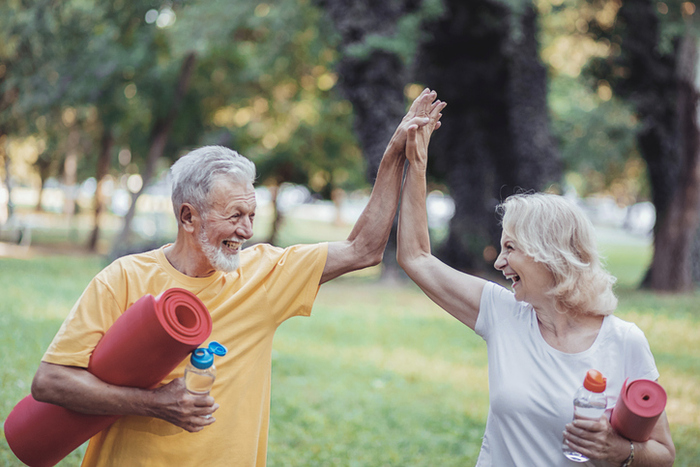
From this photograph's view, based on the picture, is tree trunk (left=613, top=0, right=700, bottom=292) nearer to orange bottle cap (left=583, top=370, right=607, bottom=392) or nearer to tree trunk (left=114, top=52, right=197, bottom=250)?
tree trunk (left=114, top=52, right=197, bottom=250)

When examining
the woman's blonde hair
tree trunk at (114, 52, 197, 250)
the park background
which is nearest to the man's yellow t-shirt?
the woman's blonde hair

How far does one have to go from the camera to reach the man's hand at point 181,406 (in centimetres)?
202

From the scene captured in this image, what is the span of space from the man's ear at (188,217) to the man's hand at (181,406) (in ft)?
1.94

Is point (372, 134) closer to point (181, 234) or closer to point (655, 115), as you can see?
point (655, 115)

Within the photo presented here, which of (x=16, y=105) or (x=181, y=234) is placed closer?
(x=181, y=234)

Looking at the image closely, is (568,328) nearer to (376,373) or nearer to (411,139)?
(411,139)

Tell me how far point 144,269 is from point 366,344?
6.81 metres

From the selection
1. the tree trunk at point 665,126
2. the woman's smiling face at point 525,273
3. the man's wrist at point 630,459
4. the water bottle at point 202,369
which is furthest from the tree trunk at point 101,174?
the man's wrist at point 630,459

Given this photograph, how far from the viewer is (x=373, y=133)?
1340 cm

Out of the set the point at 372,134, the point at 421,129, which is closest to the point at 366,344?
the point at 372,134

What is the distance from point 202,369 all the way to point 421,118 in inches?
49.9

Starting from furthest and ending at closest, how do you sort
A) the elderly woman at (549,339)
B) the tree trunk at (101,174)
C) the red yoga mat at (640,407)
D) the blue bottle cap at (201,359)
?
the tree trunk at (101,174), the elderly woman at (549,339), the blue bottle cap at (201,359), the red yoga mat at (640,407)

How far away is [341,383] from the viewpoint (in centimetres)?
700

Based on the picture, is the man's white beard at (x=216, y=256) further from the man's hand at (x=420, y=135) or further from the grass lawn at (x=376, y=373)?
the grass lawn at (x=376, y=373)
